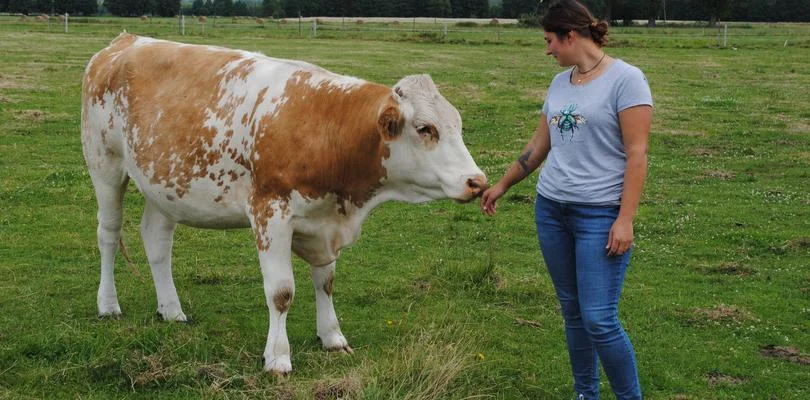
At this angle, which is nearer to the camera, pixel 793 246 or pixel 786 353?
pixel 786 353

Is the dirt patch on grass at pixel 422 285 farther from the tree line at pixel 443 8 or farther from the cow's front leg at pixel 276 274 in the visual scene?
the tree line at pixel 443 8

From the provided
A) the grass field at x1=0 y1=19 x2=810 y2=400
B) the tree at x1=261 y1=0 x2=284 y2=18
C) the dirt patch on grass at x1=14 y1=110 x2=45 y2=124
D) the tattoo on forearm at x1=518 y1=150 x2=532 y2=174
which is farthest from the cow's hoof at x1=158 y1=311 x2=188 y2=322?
the tree at x1=261 y1=0 x2=284 y2=18

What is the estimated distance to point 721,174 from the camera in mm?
14969

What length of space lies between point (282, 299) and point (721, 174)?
34.0 feet

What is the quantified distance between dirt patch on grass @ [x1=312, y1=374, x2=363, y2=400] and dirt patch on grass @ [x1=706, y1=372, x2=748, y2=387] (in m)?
2.72

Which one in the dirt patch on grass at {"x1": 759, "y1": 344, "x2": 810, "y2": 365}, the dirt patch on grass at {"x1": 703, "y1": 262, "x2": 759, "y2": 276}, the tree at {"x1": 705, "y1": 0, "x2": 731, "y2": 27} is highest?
the tree at {"x1": 705, "y1": 0, "x2": 731, "y2": 27}

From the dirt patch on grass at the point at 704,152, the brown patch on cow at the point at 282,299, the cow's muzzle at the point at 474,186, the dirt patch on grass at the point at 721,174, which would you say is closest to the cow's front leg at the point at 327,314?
the brown patch on cow at the point at 282,299

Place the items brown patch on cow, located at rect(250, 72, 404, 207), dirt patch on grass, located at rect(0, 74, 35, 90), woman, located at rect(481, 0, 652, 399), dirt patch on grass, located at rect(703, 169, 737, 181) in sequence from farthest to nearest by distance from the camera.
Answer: dirt patch on grass, located at rect(0, 74, 35, 90), dirt patch on grass, located at rect(703, 169, 737, 181), brown patch on cow, located at rect(250, 72, 404, 207), woman, located at rect(481, 0, 652, 399)

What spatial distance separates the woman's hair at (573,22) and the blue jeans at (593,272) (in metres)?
0.97

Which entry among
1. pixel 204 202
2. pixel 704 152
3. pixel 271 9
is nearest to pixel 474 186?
pixel 204 202

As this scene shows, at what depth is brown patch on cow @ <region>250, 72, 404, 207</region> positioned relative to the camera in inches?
247

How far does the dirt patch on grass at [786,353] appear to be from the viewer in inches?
284

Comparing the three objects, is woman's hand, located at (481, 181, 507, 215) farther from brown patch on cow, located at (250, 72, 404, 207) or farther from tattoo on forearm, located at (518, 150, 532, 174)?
brown patch on cow, located at (250, 72, 404, 207)

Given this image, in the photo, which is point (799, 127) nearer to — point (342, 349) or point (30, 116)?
point (342, 349)
